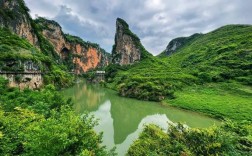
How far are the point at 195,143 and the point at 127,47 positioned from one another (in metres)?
127

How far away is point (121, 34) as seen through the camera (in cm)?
14262

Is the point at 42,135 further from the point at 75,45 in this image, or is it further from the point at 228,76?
the point at 75,45

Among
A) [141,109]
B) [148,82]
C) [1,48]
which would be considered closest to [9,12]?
[1,48]

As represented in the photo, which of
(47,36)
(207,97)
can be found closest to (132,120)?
(207,97)

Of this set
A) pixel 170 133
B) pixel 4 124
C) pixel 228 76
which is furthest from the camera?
pixel 228 76

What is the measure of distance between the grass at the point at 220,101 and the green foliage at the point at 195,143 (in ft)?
83.9

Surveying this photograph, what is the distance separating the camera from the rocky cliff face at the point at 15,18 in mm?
79062

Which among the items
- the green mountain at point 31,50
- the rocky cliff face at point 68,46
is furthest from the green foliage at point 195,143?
the rocky cliff face at point 68,46

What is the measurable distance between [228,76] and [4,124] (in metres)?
74.9

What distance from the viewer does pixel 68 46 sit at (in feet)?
559

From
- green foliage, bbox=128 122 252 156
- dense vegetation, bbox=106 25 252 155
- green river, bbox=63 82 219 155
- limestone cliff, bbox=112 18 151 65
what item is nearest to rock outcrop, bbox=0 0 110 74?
limestone cliff, bbox=112 18 151 65

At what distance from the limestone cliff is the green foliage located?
118790mm

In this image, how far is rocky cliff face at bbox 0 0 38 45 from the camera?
79062mm

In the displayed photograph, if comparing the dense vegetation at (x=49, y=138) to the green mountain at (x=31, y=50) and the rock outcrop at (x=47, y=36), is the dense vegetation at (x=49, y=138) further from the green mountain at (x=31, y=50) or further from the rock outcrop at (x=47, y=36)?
the rock outcrop at (x=47, y=36)
